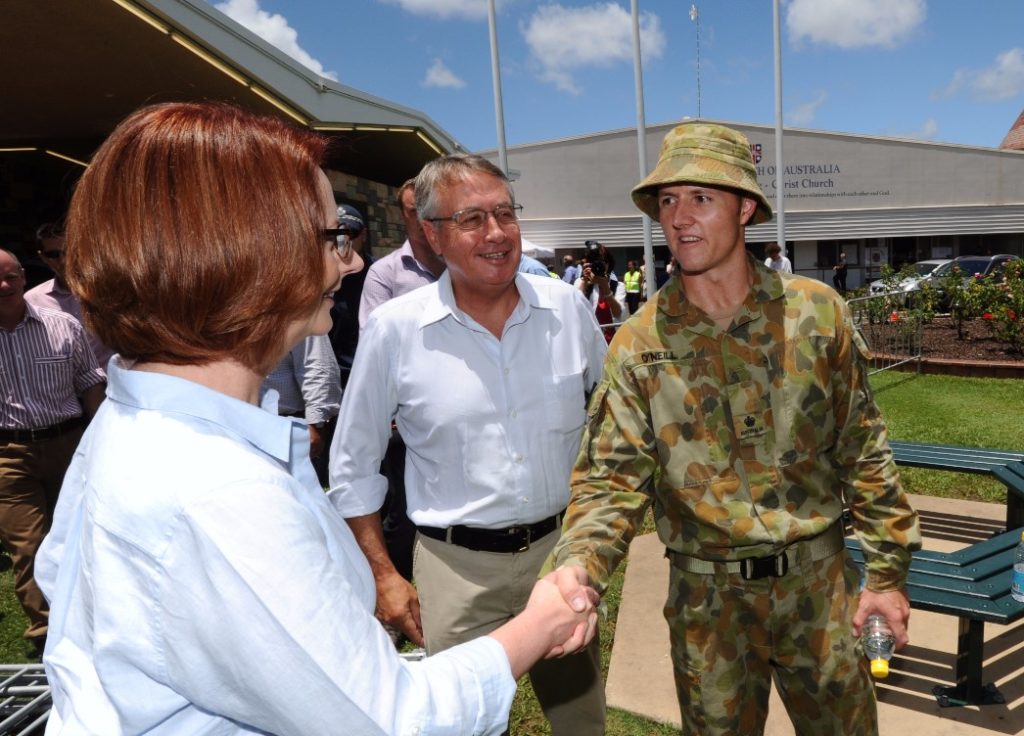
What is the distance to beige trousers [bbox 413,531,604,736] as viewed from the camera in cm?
243

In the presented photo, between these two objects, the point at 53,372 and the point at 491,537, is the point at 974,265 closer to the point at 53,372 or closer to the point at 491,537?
the point at 491,537

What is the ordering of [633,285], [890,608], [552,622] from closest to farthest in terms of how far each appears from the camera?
1. [552,622]
2. [890,608]
3. [633,285]

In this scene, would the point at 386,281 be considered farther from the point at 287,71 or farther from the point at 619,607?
the point at 287,71

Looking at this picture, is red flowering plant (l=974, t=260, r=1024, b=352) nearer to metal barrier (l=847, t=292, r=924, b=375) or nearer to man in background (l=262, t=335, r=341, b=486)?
metal barrier (l=847, t=292, r=924, b=375)

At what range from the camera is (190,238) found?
1031 mm

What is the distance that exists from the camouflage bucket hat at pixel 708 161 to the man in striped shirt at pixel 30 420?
154 inches

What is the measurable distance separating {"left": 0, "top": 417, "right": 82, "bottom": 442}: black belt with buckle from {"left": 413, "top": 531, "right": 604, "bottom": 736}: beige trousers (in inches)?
121

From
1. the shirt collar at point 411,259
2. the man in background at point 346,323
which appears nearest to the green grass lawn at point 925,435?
the man in background at point 346,323

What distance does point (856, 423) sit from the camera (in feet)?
6.92

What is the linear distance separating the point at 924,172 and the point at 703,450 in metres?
37.6

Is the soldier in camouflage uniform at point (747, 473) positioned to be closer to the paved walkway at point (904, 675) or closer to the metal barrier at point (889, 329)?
the paved walkway at point (904, 675)

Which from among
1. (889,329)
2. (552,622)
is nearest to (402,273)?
(552,622)

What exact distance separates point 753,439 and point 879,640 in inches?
28.5

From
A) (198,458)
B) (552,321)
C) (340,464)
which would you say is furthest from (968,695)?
(198,458)
